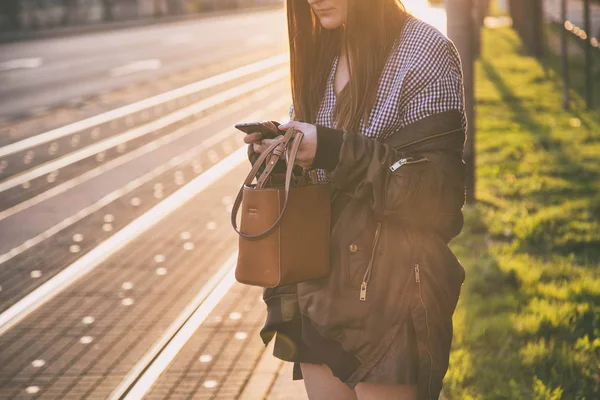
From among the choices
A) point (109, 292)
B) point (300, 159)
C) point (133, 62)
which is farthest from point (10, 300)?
point (133, 62)

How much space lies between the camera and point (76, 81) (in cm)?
1970

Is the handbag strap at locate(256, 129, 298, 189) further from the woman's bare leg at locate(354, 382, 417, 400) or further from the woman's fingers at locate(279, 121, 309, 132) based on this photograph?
the woman's bare leg at locate(354, 382, 417, 400)

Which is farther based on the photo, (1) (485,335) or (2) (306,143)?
(1) (485,335)

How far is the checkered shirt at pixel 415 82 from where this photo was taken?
246 centimetres

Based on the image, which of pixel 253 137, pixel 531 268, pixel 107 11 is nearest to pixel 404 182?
pixel 253 137

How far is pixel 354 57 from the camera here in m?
2.54

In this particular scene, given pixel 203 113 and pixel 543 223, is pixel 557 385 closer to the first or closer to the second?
pixel 543 223

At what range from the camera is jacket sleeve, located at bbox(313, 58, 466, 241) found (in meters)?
2.40

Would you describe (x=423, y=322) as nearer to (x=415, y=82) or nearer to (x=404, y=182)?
(x=404, y=182)

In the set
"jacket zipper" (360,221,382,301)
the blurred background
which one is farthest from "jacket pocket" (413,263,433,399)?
the blurred background

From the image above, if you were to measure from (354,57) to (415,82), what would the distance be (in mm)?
184

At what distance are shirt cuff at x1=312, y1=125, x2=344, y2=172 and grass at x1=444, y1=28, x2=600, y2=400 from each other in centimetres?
233

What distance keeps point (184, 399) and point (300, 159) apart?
99.2 inches

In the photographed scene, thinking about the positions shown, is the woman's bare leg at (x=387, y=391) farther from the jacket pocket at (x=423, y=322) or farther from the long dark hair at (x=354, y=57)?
the long dark hair at (x=354, y=57)
